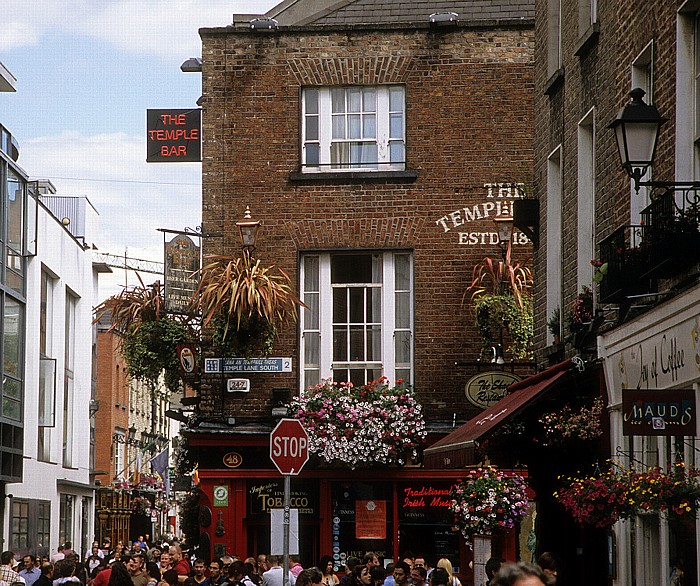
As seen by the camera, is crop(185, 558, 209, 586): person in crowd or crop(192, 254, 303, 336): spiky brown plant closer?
crop(185, 558, 209, 586): person in crowd

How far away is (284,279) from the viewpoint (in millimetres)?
23359

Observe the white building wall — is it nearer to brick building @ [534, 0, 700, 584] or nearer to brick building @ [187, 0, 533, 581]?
brick building @ [187, 0, 533, 581]

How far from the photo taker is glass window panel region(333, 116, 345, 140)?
2395 cm

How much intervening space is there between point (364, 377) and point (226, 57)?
613 centimetres

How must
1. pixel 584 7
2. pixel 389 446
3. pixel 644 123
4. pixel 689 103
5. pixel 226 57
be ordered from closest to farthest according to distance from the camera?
pixel 644 123 → pixel 689 103 → pixel 584 7 → pixel 389 446 → pixel 226 57

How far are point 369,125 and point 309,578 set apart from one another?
1329cm

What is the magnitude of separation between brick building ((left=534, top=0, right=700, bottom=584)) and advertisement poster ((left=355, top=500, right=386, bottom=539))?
21.4 ft

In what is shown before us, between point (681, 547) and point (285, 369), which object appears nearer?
point (681, 547)

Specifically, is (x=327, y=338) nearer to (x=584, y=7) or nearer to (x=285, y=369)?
(x=285, y=369)

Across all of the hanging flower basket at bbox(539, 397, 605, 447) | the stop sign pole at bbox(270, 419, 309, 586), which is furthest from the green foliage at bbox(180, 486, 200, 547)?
the hanging flower basket at bbox(539, 397, 605, 447)

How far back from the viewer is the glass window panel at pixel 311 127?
24031mm

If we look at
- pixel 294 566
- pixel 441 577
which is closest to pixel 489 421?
pixel 441 577

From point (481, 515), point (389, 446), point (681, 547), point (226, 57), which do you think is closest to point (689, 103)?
point (681, 547)

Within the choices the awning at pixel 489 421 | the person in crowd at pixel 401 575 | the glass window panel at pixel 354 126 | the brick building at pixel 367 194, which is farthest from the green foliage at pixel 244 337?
the person in crowd at pixel 401 575
